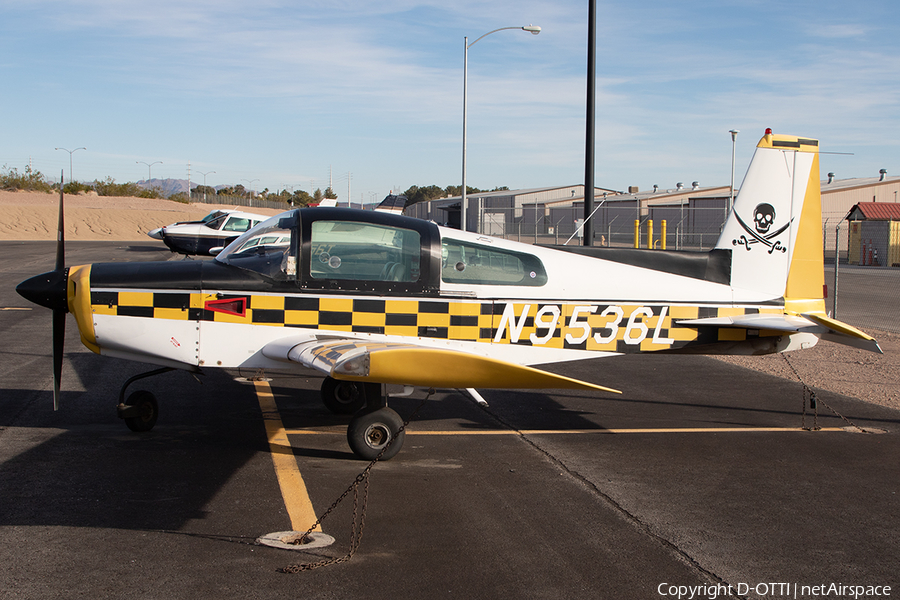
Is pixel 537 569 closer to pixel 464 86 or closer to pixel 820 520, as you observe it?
pixel 820 520

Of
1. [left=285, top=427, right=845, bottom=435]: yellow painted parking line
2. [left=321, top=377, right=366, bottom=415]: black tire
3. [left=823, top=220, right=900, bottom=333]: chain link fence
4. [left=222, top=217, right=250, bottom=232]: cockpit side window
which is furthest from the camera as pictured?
[left=222, top=217, right=250, bottom=232]: cockpit side window

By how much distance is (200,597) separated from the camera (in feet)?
12.1

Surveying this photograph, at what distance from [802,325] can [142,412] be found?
20.0 ft

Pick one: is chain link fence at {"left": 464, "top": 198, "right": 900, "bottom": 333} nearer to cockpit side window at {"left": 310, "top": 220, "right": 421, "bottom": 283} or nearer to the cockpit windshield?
cockpit side window at {"left": 310, "top": 220, "right": 421, "bottom": 283}

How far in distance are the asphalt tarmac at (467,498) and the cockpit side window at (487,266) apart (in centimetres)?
152


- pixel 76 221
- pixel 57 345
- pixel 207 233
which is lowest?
pixel 57 345

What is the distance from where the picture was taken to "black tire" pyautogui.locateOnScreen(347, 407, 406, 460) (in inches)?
235

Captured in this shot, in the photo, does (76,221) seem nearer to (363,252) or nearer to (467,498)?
(363,252)

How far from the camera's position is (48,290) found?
6.05m

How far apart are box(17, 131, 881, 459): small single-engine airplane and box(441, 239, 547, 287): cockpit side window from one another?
0.01 metres

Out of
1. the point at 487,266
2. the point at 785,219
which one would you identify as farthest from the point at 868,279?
the point at 487,266

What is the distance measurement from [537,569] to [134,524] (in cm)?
258

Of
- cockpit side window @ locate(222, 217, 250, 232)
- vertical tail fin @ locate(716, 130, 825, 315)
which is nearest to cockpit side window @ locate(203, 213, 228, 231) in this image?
cockpit side window @ locate(222, 217, 250, 232)

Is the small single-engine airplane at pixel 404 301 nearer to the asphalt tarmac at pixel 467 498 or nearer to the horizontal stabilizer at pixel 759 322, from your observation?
the horizontal stabilizer at pixel 759 322
